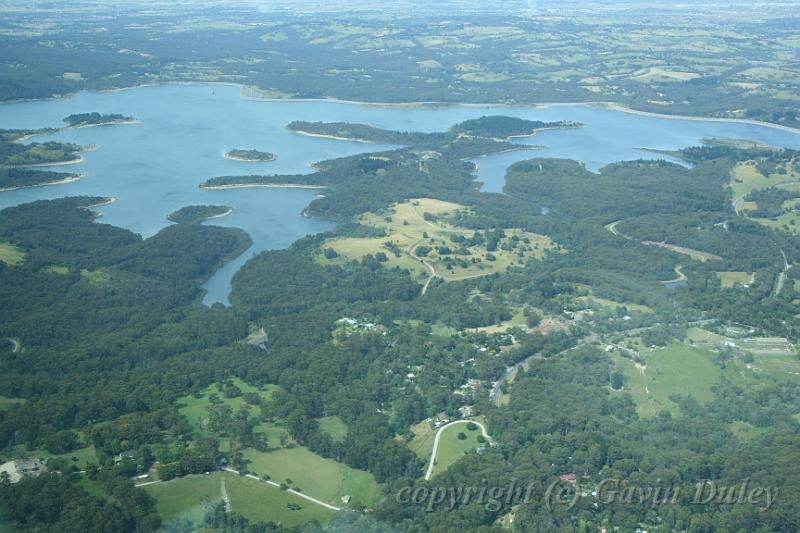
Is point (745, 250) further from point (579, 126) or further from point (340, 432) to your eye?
point (579, 126)

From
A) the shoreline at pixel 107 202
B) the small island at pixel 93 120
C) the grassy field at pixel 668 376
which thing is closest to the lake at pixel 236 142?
the shoreline at pixel 107 202

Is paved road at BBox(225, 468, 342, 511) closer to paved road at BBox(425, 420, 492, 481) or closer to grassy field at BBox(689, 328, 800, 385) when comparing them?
paved road at BBox(425, 420, 492, 481)

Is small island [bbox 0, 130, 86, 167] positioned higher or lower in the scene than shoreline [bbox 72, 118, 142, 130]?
higher

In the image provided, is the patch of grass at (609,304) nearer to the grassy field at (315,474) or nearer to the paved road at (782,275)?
the paved road at (782,275)

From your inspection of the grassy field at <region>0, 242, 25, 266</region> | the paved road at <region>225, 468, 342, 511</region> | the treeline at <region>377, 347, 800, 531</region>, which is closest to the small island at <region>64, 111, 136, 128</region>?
the grassy field at <region>0, 242, 25, 266</region>

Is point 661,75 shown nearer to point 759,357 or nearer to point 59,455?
point 759,357

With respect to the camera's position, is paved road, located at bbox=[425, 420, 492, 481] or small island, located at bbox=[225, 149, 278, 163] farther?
small island, located at bbox=[225, 149, 278, 163]
